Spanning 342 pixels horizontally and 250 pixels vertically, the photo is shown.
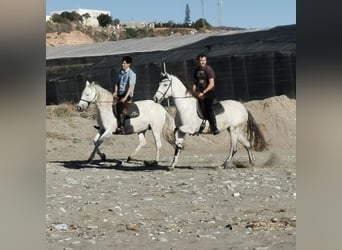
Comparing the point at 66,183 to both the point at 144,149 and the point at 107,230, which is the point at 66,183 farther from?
the point at 144,149

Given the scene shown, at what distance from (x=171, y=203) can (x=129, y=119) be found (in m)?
2.90

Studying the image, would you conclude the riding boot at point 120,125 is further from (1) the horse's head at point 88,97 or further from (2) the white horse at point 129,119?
(1) the horse's head at point 88,97

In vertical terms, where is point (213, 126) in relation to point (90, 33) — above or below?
below

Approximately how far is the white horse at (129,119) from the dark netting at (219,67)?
13.3 ft

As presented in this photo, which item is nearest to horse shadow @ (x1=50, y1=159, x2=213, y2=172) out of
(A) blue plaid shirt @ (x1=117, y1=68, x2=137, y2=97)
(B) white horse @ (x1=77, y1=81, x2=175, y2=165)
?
(B) white horse @ (x1=77, y1=81, x2=175, y2=165)

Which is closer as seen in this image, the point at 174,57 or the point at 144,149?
the point at 144,149

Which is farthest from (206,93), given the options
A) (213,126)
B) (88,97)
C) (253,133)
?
(88,97)

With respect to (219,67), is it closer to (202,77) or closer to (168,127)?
(168,127)

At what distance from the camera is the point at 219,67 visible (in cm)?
1396

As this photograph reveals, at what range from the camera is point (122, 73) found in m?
8.59

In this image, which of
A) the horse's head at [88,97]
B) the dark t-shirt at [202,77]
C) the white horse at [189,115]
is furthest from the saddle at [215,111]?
the horse's head at [88,97]
